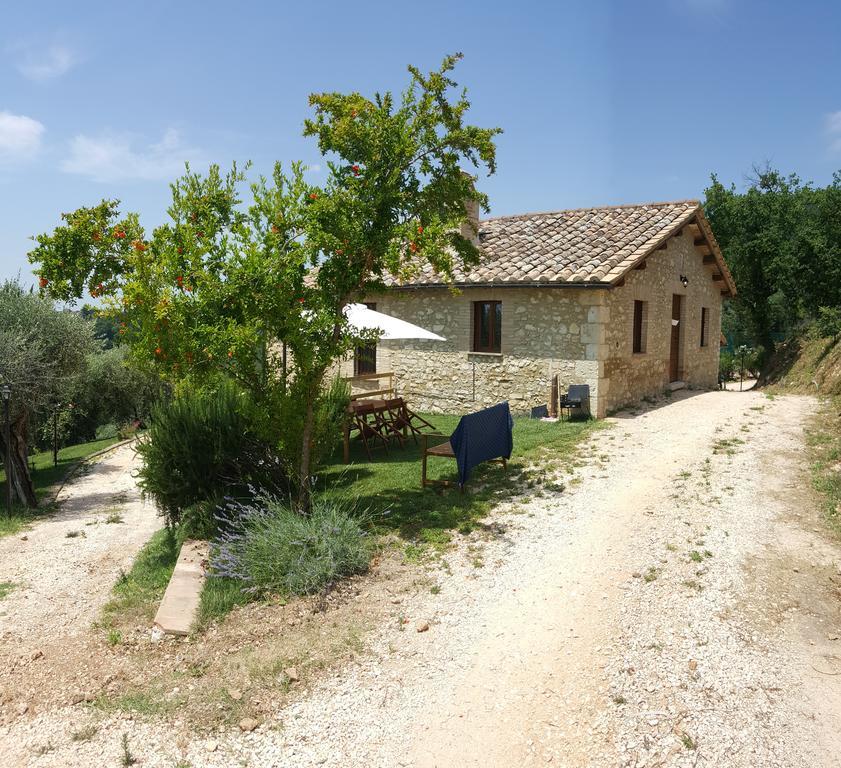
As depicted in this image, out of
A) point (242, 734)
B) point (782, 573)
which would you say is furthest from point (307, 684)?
point (782, 573)

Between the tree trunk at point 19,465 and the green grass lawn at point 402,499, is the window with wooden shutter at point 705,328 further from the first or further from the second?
the tree trunk at point 19,465

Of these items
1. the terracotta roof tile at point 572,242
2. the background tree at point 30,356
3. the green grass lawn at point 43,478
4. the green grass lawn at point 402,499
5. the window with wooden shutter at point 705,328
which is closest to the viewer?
the green grass lawn at point 402,499

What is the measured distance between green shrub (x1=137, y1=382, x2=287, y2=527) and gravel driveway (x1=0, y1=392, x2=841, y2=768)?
304cm

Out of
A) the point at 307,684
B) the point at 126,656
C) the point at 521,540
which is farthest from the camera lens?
the point at 521,540

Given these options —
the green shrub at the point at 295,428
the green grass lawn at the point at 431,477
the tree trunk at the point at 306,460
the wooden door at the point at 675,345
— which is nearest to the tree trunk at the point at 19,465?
the green grass lawn at the point at 431,477

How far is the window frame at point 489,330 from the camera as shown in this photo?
555 inches

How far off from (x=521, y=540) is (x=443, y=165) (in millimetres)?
4229

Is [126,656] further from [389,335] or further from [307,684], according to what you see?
[389,335]

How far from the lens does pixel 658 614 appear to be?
4.94 meters

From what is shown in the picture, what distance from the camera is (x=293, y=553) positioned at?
595 centimetres

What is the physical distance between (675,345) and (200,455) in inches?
506

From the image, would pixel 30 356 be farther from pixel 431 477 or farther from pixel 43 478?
pixel 431 477

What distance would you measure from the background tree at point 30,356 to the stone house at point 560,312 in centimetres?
603

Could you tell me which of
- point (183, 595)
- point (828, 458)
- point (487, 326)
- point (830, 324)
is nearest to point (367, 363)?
point (487, 326)
